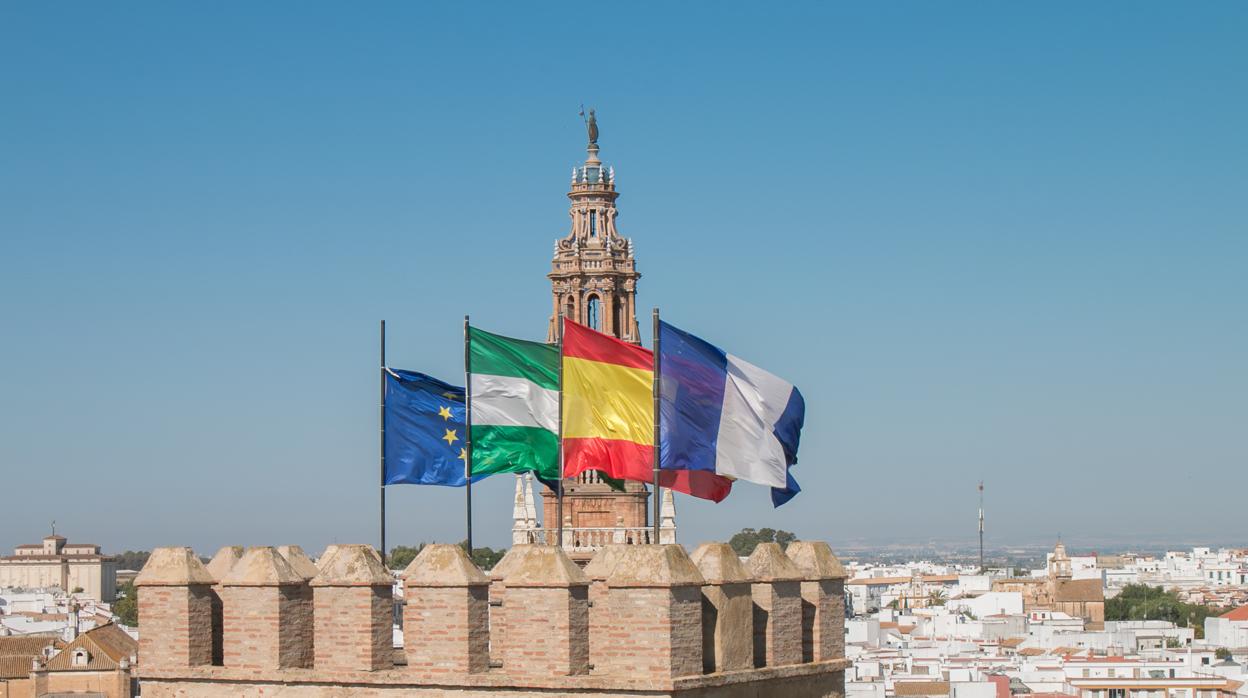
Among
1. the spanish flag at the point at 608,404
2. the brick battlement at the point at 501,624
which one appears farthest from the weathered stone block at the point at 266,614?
Answer: the spanish flag at the point at 608,404

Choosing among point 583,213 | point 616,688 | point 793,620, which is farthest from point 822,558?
point 583,213

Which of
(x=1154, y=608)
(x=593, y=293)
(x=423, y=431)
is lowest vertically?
(x=1154, y=608)

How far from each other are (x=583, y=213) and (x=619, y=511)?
22.8 feet

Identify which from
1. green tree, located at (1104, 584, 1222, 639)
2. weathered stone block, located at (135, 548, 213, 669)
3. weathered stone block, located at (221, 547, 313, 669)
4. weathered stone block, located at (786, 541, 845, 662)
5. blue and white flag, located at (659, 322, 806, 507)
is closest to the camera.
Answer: weathered stone block, located at (221, 547, 313, 669)

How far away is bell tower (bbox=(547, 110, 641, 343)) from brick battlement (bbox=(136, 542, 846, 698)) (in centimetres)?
3038

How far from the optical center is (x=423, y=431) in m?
17.8

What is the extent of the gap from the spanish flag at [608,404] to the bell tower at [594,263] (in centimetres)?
2846

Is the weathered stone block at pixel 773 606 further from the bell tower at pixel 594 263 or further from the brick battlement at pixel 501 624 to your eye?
the bell tower at pixel 594 263

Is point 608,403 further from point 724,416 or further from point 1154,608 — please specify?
point 1154,608

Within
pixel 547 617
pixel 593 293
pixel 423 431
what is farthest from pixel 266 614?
pixel 593 293

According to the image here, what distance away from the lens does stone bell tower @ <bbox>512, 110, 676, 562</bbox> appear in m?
43.6

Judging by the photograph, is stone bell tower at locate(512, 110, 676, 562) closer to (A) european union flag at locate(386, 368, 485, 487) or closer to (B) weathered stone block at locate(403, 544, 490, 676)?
(A) european union flag at locate(386, 368, 485, 487)

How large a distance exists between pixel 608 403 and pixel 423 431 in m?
2.25

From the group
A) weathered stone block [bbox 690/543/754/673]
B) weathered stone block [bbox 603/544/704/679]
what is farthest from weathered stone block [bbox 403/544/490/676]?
weathered stone block [bbox 690/543/754/673]
